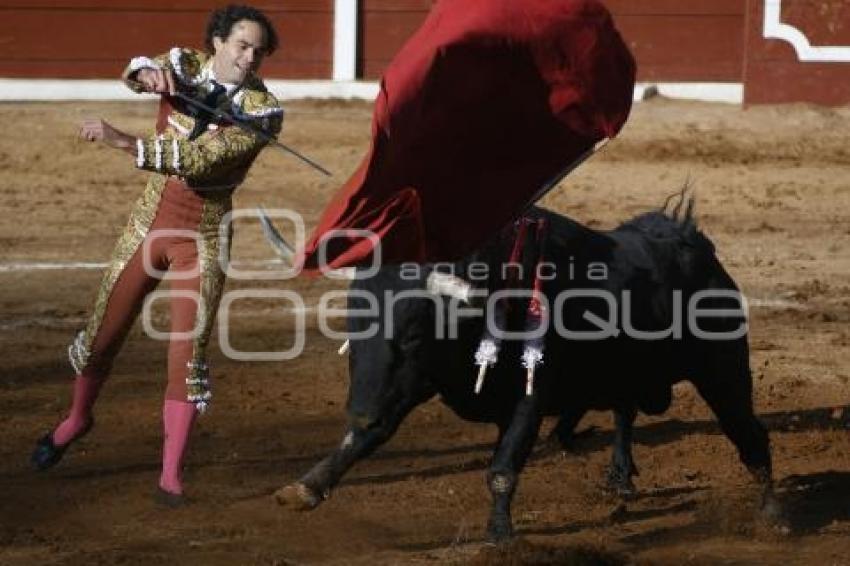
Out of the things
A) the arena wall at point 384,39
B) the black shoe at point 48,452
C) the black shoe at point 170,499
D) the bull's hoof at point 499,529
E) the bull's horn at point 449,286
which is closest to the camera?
the bull's horn at point 449,286

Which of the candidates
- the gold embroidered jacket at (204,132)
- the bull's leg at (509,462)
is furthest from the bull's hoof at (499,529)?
the gold embroidered jacket at (204,132)

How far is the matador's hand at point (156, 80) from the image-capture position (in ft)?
16.4

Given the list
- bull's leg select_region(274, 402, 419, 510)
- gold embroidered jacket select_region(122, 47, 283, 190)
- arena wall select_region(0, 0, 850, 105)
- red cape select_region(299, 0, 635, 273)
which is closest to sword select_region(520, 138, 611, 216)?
red cape select_region(299, 0, 635, 273)

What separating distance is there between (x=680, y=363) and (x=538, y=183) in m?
0.78

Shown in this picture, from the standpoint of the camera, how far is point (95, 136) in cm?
480

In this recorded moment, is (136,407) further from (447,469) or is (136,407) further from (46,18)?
(46,18)

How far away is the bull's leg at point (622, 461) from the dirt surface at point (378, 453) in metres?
0.07

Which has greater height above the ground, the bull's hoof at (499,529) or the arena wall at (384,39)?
the arena wall at (384,39)

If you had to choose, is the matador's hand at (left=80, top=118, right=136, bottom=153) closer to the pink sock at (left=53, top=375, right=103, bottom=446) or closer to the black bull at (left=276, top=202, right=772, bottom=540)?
the black bull at (left=276, top=202, right=772, bottom=540)

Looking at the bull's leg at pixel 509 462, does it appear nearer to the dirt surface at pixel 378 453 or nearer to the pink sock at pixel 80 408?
the dirt surface at pixel 378 453

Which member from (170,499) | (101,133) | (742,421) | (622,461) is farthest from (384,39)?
(101,133)

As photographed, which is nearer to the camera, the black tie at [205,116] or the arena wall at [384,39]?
the black tie at [205,116]

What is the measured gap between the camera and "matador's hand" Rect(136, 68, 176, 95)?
498 centimetres

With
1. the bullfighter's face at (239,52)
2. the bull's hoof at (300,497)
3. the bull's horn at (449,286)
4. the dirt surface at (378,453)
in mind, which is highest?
the bullfighter's face at (239,52)
